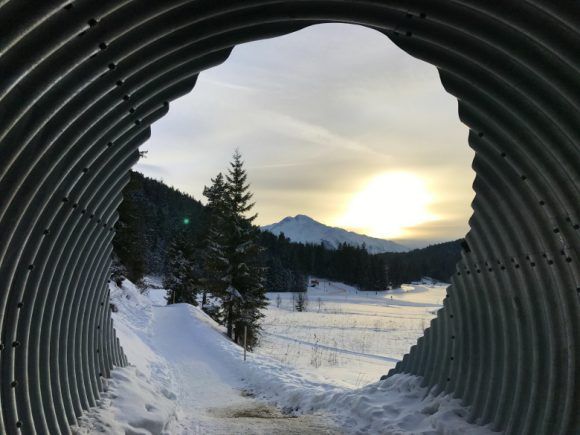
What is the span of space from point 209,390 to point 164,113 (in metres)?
9.06

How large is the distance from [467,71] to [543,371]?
3523 mm

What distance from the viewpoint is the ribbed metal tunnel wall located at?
3631mm

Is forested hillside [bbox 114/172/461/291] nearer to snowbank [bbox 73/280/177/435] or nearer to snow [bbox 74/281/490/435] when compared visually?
snow [bbox 74/281/490/435]

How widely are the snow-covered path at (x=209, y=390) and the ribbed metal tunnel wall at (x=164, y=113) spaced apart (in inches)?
97.9

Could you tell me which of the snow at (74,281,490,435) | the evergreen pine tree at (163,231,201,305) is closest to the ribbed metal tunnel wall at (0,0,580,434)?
the snow at (74,281,490,435)

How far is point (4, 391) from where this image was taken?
4156 mm

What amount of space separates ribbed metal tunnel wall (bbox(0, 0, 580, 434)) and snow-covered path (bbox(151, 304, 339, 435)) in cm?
249

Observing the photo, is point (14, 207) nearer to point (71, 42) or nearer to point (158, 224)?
Result: point (71, 42)

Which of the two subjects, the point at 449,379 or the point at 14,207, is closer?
the point at 14,207

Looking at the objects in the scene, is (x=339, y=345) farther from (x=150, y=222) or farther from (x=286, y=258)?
(x=286, y=258)

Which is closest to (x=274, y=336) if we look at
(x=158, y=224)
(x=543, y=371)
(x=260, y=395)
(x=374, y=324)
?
(x=374, y=324)

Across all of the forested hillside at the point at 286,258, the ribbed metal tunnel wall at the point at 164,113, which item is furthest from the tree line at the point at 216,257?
the ribbed metal tunnel wall at the point at 164,113

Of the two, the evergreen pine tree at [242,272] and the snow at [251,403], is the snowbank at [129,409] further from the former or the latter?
the evergreen pine tree at [242,272]

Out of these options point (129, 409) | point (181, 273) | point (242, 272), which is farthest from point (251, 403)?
point (181, 273)
